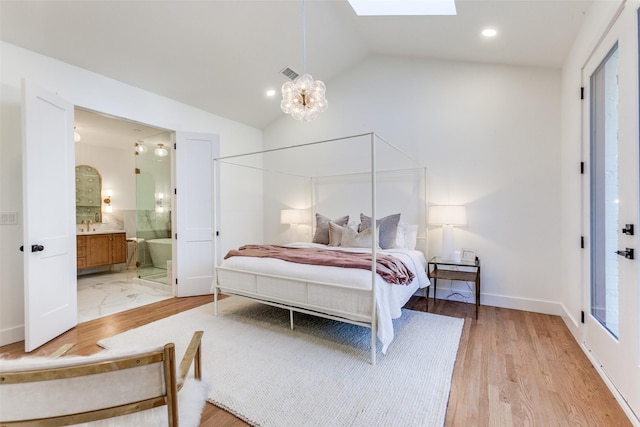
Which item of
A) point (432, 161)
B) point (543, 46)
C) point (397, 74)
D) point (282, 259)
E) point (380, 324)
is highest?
point (397, 74)

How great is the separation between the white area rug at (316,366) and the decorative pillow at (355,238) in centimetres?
99

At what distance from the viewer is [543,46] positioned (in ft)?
9.77

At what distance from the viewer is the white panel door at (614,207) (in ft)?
5.53

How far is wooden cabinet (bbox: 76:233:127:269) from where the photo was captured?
16.9ft

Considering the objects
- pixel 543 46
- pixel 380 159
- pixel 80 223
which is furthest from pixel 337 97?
pixel 80 223

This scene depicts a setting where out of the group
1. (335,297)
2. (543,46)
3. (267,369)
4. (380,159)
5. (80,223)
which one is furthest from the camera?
(80,223)

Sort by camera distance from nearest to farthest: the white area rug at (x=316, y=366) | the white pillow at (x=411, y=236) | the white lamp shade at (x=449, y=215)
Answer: the white area rug at (x=316, y=366) → the white lamp shade at (x=449, y=215) → the white pillow at (x=411, y=236)

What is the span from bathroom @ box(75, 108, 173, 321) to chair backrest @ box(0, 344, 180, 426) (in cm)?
332

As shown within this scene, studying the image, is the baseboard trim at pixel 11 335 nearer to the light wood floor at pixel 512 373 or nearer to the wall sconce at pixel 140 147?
the light wood floor at pixel 512 373

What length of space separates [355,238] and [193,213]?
7.89ft

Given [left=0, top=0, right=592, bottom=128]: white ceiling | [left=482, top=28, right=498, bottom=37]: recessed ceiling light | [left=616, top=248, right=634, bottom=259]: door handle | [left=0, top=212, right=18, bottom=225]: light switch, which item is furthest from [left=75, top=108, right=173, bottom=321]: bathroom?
[left=616, top=248, right=634, bottom=259]: door handle

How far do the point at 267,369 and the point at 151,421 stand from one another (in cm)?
125

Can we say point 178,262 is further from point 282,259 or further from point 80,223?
point 80,223

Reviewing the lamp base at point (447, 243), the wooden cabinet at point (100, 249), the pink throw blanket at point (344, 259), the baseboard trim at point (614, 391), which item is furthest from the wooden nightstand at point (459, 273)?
the wooden cabinet at point (100, 249)
